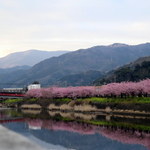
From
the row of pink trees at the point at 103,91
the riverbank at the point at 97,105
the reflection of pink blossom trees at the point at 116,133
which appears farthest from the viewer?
the row of pink trees at the point at 103,91

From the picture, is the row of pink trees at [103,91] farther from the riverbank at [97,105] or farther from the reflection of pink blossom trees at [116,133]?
the reflection of pink blossom trees at [116,133]

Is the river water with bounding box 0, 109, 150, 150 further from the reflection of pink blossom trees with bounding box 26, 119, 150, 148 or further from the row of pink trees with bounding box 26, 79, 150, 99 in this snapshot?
the row of pink trees with bounding box 26, 79, 150, 99

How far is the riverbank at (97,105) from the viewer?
2655 inches

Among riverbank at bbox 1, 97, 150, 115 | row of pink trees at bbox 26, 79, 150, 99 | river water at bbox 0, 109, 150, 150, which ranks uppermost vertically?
row of pink trees at bbox 26, 79, 150, 99

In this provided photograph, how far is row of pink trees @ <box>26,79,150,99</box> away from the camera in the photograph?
74250mm

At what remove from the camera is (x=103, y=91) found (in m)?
86.1

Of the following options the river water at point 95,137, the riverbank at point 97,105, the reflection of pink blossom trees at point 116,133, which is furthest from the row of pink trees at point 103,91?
the reflection of pink blossom trees at point 116,133

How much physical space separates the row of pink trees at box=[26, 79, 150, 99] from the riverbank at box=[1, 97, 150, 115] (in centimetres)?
170

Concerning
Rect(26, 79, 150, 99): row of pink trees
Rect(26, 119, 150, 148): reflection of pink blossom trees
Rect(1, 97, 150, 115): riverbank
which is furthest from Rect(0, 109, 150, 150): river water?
Rect(26, 79, 150, 99): row of pink trees

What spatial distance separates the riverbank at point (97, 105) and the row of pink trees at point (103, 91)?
1696 millimetres

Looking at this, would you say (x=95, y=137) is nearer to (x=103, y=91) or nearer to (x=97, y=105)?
(x=97, y=105)

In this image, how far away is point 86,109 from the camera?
81625 mm

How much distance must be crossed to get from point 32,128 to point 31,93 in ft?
208

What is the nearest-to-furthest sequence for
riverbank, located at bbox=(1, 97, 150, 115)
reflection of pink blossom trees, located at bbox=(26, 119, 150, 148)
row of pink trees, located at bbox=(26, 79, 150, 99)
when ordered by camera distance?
reflection of pink blossom trees, located at bbox=(26, 119, 150, 148), riverbank, located at bbox=(1, 97, 150, 115), row of pink trees, located at bbox=(26, 79, 150, 99)
